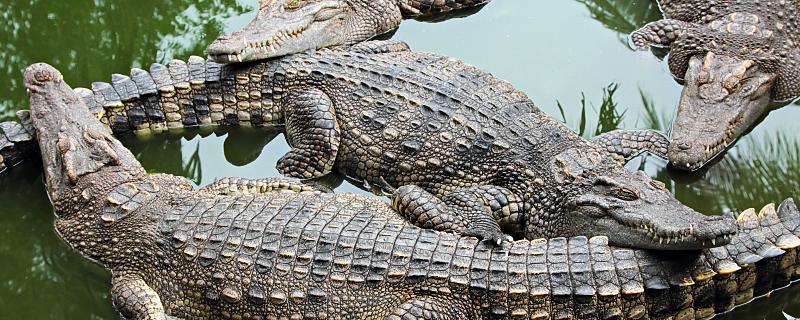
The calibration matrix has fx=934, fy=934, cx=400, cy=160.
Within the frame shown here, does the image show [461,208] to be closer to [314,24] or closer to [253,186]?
[253,186]

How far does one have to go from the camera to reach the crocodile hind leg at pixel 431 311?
13.2ft

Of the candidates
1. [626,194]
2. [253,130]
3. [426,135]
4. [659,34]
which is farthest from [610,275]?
[659,34]

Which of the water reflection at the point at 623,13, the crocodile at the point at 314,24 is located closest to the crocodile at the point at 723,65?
the water reflection at the point at 623,13

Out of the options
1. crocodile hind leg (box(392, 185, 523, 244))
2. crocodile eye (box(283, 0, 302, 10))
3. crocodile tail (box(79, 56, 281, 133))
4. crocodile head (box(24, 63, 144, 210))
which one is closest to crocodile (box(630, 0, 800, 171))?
crocodile hind leg (box(392, 185, 523, 244))

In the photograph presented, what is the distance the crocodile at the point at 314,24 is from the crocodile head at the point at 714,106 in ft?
6.31

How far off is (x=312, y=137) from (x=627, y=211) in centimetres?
194

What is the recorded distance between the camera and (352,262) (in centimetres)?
418

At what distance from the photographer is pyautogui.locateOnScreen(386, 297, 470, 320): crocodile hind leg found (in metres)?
4.04

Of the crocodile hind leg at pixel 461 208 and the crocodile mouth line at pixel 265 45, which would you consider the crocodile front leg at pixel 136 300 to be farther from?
the crocodile mouth line at pixel 265 45

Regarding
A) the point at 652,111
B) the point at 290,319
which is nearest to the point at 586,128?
the point at 652,111

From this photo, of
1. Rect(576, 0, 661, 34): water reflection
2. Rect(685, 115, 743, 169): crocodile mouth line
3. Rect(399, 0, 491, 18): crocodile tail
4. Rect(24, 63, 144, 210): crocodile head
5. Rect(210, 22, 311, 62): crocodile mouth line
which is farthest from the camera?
Rect(399, 0, 491, 18): crocodile tail

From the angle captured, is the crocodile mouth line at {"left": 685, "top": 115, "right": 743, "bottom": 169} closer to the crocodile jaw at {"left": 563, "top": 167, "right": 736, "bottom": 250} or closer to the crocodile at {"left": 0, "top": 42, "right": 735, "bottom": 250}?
the crocodile at {"left": 0, "top": 42, "right": 735, "bottom": 250}

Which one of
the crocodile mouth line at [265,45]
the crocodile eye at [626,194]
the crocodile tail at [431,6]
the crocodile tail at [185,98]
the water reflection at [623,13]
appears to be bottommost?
the crocodile tail at [185,98]

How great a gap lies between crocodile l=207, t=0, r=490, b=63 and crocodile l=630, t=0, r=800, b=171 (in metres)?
1.54
